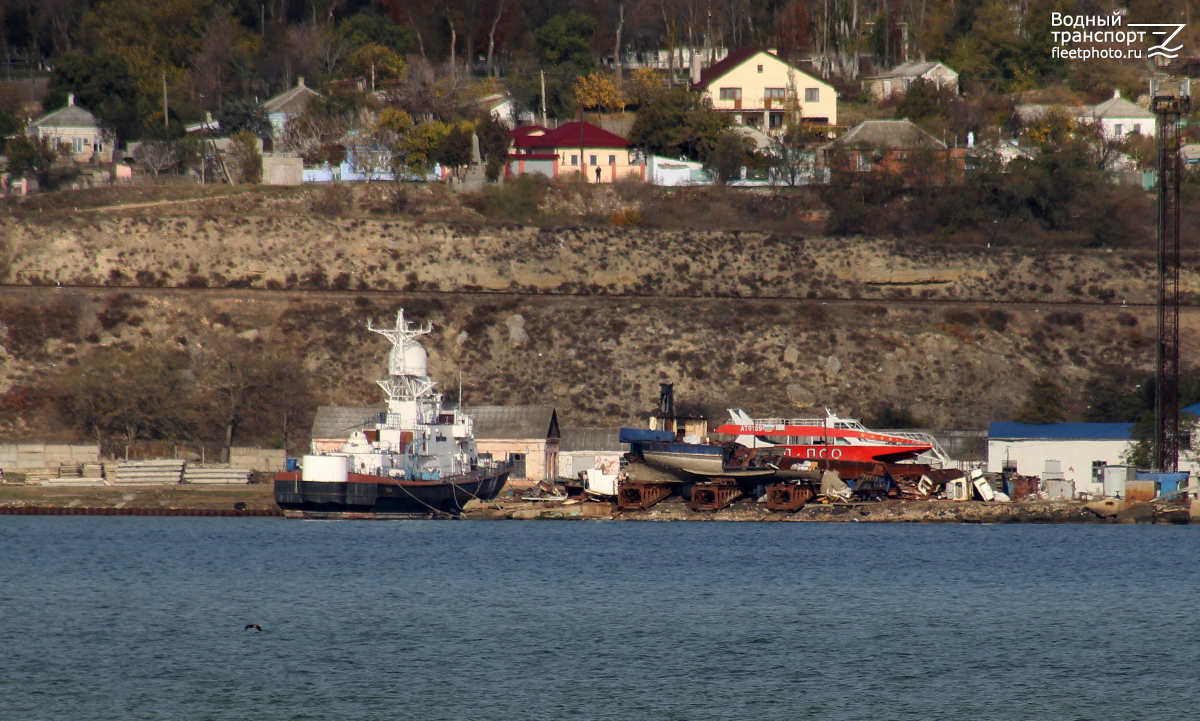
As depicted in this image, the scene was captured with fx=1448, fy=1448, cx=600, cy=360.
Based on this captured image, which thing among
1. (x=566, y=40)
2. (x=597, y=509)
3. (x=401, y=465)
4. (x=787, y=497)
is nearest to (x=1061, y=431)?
(x=787, y=497)

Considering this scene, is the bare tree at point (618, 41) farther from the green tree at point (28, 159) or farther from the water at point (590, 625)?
the water at point (590, 625)

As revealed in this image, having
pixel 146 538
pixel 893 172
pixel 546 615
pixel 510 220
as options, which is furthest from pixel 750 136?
pixel 546 615

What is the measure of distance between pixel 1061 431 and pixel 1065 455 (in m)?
1.93

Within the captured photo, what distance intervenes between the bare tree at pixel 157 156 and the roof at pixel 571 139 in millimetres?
25075

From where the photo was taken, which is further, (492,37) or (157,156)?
(492,37)

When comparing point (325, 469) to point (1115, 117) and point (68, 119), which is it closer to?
point (68, 119)

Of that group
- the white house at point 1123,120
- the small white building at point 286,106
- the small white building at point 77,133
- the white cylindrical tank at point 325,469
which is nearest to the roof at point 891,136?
the white house at point 1123,120

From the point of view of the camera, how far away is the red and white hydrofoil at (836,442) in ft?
207

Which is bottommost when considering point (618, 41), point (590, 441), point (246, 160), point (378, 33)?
point (590, 441)

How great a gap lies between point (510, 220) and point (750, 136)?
2082 cm

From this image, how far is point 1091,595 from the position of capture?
41469 millimetres

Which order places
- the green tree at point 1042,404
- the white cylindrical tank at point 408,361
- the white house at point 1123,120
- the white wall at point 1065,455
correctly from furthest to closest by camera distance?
the white house at point 1123,120
the green tree at point 1042,404
the white wall at point 1065,455
the white cylindrical tank at point 408,361

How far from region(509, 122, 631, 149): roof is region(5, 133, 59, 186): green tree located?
3373cm

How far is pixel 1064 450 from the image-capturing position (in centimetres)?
6425
